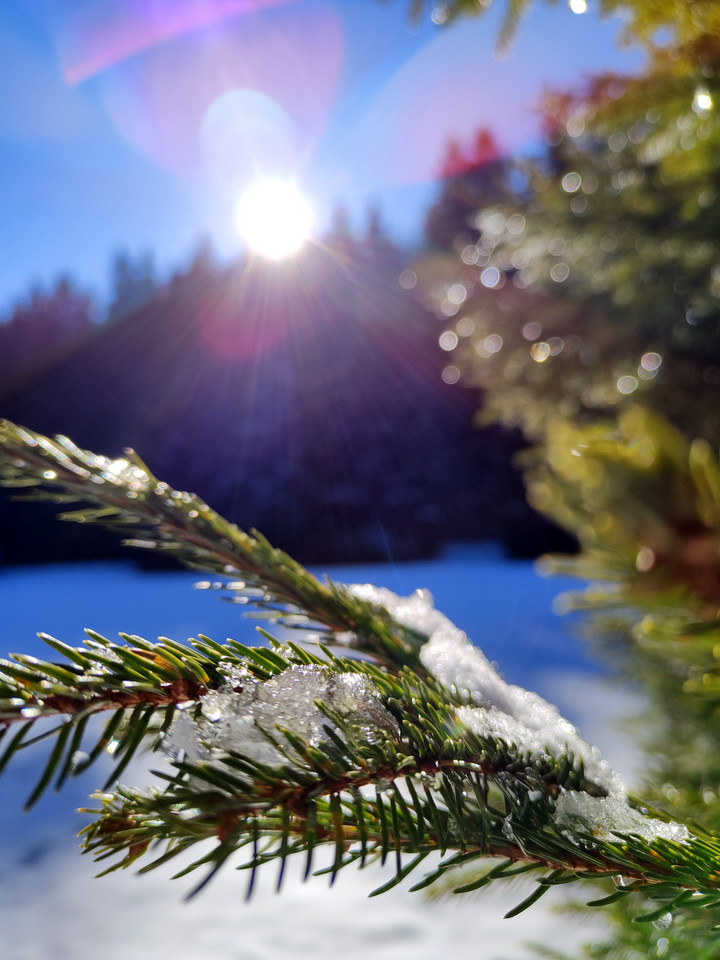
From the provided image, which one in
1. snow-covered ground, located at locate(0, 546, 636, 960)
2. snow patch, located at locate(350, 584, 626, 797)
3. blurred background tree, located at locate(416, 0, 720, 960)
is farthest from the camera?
snow-covered ground, located at locate(0, 546, 636, 960)

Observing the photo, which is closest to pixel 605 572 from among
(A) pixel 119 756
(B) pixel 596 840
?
(B) pixel 596 840

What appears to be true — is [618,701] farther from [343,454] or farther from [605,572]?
[343,454]

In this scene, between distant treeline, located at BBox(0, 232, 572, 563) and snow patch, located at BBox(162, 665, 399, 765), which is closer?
snow patch, located at BBox(162, 665, 399, 765)

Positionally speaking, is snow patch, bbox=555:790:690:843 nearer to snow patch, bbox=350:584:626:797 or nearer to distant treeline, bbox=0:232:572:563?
snow patch, bbox=350:584:626:797

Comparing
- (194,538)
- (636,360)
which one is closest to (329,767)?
(194,538)

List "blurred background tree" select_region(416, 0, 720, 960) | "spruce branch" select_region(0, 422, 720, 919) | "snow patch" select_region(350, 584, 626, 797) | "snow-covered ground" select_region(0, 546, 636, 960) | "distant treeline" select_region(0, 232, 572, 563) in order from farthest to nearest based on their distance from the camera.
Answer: "distant treeline" select_region(0, 232, 572, 563) < "snow-covered ground" select_region(0, 546, 636, 960) < "blurred background tree" select_region(416, 0, 720, 960) < "snow patch" select_region(350, 584, 626, 797) < "spruce branch" select_region(0, 422, 720, 919)

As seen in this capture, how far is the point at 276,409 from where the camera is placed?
888cm

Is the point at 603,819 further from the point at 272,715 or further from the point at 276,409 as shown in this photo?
the point at 276,409

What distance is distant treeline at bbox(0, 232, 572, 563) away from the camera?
7.11 metres

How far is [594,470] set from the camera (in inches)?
19.3

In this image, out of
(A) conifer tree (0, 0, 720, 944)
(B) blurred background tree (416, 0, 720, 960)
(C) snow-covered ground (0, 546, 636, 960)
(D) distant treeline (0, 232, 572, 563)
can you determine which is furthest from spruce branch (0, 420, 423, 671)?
(D) distant treeline (0, 232, 572, 563)

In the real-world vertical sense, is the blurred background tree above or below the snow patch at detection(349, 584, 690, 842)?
above

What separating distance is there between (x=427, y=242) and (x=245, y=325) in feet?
23.8

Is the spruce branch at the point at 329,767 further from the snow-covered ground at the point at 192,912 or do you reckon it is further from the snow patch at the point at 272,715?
the snow-covered ground at the point at 192,912
